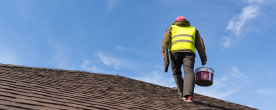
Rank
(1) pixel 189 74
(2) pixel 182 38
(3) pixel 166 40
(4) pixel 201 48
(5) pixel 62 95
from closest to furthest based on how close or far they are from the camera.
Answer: (5) pixel 62 95
(1) pixel 189 74
(2) pixel 182 38
(3) pixel 166 40
(4) pixel 201 48

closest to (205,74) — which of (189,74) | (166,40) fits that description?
(189,74)

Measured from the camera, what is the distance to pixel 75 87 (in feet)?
16.8

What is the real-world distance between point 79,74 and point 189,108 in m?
3.02

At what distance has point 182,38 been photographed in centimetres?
530

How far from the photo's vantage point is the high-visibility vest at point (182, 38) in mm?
5277

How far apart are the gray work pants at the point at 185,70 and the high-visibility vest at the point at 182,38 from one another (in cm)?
14

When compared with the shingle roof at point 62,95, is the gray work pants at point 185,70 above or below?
above

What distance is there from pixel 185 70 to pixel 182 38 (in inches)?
23.6

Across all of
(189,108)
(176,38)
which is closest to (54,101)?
(189,108)

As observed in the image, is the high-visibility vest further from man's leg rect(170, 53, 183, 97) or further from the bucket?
the bucket

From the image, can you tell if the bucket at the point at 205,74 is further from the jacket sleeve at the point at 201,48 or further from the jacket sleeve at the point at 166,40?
the jacket sleeve at the point at 166,40

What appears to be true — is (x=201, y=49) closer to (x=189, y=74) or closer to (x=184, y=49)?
(x=184, y=49)

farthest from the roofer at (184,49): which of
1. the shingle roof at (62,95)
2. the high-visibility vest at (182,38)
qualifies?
the shingle roof at (62,95)

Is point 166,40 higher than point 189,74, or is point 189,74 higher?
point 166,40
